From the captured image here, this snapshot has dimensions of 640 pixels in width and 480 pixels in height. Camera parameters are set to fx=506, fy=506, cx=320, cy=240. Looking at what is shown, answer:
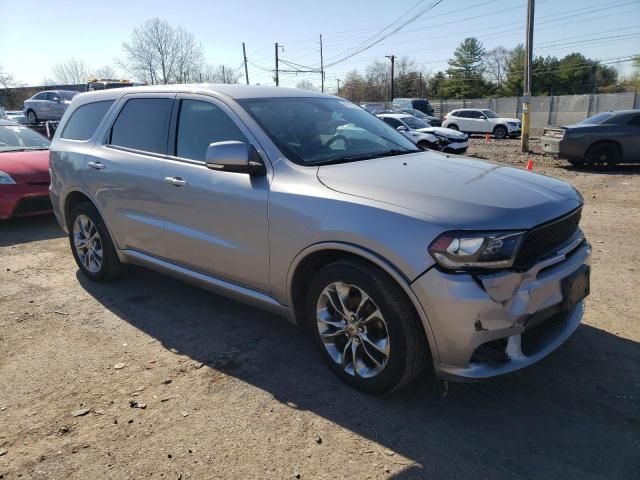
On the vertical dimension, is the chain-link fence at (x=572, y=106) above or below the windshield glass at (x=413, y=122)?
above

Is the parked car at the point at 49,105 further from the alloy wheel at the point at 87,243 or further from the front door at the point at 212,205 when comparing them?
the front door at the point at 212,205

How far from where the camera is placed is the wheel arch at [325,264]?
101 inches

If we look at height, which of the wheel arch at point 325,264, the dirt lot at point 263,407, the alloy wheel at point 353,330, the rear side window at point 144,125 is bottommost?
the dirt lot at point 263,407

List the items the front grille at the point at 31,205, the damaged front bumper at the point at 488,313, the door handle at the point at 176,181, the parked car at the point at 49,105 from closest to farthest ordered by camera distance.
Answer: the damaged front bumper at the point at 488,313
the door handle at the point at 176,181
the front grille at the point at 31,205
the parked car at the point at 49,105

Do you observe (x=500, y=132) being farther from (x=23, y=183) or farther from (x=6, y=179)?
(x=6, y=179)

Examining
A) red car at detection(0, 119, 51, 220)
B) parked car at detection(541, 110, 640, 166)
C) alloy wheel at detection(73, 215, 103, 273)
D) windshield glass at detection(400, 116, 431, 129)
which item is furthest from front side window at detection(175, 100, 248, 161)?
windshield glass at detection(400, 116, 431, 129)

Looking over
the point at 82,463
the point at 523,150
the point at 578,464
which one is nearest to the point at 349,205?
the point at 578,464

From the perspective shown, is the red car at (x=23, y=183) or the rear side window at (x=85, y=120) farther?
the red car at (x=23, y=183)

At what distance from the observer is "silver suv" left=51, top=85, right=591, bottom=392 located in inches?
98.7

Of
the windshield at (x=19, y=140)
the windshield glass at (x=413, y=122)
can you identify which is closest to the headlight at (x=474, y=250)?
the windshield at (x=19, y=140)

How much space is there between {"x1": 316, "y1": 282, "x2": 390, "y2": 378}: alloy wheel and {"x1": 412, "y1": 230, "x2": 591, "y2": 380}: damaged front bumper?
13.9 inches

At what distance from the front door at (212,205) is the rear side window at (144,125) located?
5.9 inches

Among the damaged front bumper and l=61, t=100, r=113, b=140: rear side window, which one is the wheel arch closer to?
the damaged front bumper

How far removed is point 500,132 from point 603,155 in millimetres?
15720
